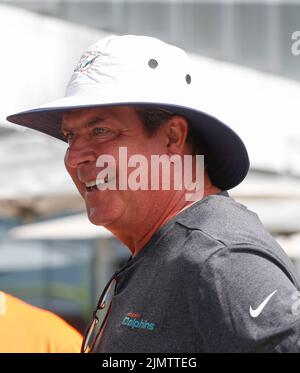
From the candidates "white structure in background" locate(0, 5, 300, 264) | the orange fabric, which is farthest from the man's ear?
"white structure in background" locate(0, 5, 300, 264)

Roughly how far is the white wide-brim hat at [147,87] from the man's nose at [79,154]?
8cm

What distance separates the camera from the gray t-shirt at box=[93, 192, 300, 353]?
5.02 feet

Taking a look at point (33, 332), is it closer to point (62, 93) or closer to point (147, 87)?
point (147, 87)

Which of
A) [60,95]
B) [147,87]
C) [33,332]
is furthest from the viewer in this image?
[60,95]

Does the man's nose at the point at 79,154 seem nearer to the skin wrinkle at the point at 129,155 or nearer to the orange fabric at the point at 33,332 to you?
the skin wrinkle at the point at 129,155

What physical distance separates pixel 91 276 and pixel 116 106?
8.34 m

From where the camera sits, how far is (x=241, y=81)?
9.77 m

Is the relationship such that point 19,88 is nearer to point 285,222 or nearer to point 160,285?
point 285,222

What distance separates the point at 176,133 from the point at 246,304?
0.47m

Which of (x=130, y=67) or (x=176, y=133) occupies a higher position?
(x=130, y=67)

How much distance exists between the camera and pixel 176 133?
6.23 feet

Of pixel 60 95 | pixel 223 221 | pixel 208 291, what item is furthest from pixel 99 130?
pixel 60 95

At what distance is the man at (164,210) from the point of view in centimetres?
158

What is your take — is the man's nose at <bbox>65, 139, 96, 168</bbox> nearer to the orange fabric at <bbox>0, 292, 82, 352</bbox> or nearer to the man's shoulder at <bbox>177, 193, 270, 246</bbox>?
the man's shoulder at <bbox>177, 193, 270, 246</bbox>
